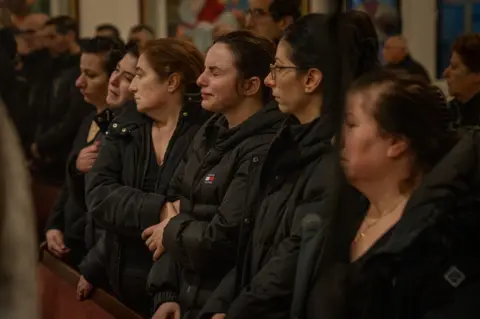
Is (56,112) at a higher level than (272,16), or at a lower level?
lower

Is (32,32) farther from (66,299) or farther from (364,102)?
(364,102)

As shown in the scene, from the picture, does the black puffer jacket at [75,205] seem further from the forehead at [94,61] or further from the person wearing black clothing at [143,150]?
the person wearing black clothing at [143,150]

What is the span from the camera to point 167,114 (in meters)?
2.68

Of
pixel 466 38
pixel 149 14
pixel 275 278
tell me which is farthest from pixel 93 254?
pixel 149 14

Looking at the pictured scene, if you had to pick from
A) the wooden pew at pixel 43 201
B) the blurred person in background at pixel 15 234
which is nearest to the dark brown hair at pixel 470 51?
the blurred person in background at pixel 15 234

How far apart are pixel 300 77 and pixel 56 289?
1690 mm

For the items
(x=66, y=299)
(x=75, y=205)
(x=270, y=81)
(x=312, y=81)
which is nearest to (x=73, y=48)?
(x=75, y=205)

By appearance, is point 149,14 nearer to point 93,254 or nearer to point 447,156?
point 93,254

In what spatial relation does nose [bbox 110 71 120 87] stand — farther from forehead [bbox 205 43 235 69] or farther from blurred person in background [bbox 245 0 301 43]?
forehead [bbox 205 43 235 69]

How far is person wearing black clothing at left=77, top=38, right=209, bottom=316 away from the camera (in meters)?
2.62

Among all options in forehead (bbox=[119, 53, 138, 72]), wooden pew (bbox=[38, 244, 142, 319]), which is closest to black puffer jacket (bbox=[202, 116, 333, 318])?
wooden pew (bbox=[38, 244, 142, 319])

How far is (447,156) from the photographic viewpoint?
64.0 inches

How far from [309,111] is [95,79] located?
4.89 feet

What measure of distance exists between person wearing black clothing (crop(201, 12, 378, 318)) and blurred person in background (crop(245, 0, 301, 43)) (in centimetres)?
89
